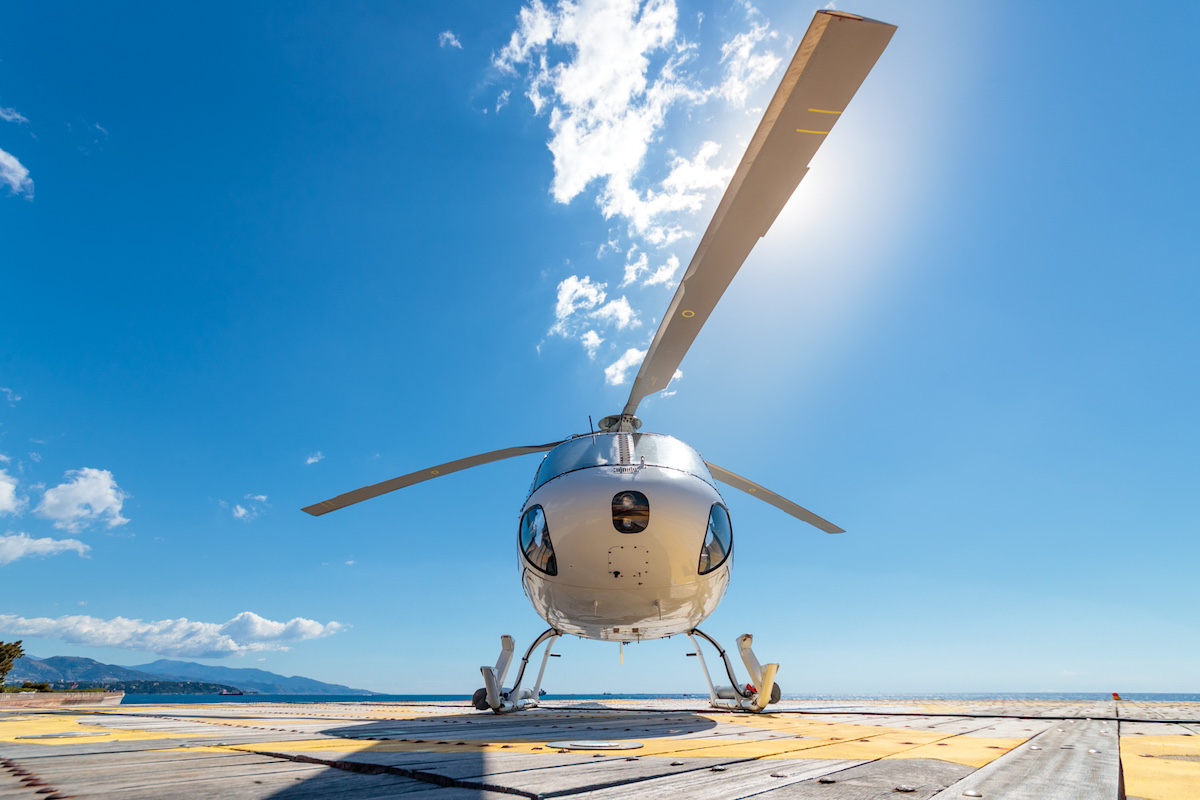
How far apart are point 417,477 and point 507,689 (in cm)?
423

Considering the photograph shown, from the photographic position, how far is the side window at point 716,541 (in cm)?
808

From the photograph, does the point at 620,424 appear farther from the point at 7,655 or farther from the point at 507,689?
the point at 7,655

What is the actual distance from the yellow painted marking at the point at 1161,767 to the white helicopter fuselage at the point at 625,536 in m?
4.51

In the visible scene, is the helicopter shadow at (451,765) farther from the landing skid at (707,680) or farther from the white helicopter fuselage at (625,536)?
the landing skid at (707,680)

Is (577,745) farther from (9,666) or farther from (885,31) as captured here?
(9,666)

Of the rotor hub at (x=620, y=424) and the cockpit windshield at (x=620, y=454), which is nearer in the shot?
the cockpit windshield at (x=620, y=454)

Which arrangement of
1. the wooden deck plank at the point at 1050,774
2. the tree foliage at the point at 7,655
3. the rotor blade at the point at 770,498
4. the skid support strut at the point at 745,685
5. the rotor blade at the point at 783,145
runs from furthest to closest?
the tree foliage at the point at 7,655, the rotor blade at the point at 770,498, the skid support strut at the point at 745,685, the rotor blade at the point at 783,145, the wooden deck plank at the point at 1050,774

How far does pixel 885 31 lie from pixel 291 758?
533 cm

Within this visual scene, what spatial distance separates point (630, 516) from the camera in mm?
7508

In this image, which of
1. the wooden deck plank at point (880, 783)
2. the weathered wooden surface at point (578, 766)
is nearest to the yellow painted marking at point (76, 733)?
the weathered wooden surface at point (578, 766)

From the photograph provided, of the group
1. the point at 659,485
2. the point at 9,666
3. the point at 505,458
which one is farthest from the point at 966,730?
the point at 9,666

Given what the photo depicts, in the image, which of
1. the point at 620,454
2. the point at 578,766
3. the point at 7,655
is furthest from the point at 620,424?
the point at 7,655

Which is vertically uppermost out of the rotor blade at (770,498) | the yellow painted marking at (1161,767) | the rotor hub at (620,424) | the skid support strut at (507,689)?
the rotor hub at (620,424)

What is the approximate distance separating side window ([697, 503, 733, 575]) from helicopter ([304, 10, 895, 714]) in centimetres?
2
